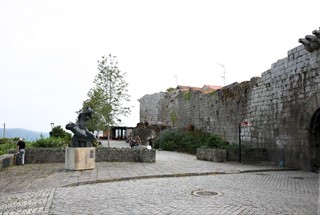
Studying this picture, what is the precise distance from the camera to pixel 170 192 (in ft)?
27.3

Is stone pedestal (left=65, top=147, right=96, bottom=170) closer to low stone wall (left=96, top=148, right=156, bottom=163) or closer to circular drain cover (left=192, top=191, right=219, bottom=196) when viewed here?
low stone wall (left=96, top=148, right=156, bottom=163)

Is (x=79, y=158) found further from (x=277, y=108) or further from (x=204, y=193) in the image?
(x=277, y=108)

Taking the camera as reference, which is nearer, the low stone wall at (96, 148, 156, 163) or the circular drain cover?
the circular drain cover

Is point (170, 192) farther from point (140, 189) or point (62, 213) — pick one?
point (62, 213)

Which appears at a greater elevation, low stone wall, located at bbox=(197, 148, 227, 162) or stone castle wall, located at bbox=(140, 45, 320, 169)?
stone castle wall, located at bbox=(140, 45, 320, 169)

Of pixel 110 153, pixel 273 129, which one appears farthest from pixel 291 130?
pixel 110 153

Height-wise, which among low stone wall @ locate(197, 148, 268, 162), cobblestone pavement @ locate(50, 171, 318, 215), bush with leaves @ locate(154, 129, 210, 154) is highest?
bush with leaves @ locate(154, 129, 210, 154)

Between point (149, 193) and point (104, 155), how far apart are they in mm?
8547

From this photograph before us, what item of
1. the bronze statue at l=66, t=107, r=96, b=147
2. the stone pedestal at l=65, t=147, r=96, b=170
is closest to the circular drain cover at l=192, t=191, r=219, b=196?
the stone pedestal at l=65, t=147, r=96, b=170

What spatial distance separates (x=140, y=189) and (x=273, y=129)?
9.98m

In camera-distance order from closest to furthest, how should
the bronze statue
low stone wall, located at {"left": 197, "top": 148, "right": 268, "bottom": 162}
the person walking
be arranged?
the bronze statue < the person walking < low stone wall, located at {"left": 197, "top": 148, "right": 268, "bottom": 162}

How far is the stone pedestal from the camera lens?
41.5ft

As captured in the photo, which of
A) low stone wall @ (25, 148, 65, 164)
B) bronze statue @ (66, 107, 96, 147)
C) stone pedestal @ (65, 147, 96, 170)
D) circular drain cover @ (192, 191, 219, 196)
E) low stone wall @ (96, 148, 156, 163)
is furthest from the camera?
low stone wall @ (96, 148, 156, 163)

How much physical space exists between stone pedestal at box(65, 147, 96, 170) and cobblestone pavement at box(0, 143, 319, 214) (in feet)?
1.29
